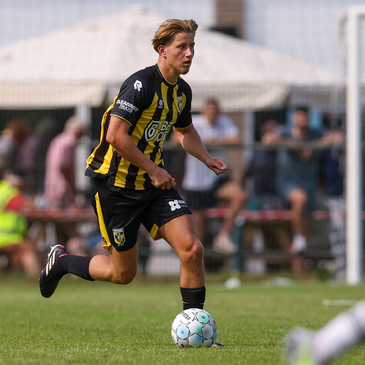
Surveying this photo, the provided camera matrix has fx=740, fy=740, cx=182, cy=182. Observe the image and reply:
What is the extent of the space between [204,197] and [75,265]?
6.96m

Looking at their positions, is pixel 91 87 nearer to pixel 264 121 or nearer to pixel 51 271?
pixel 264 121

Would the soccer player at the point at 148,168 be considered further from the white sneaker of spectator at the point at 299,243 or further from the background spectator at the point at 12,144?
the background spectator at the point at 12,144

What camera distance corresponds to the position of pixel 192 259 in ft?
17.2

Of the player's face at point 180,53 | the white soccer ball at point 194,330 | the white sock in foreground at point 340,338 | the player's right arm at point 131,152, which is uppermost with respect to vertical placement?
the player's face at point 180,53

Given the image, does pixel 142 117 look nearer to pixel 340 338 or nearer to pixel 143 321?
pixel 143 321

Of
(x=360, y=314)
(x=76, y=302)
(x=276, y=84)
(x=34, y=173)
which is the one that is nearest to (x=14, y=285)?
(x=34, y=173)

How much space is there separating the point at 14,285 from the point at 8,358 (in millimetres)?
8409

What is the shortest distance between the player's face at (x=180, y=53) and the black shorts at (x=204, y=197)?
294 inches

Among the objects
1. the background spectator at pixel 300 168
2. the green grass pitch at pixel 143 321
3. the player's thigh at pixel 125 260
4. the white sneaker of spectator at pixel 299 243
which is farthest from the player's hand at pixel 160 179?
the white sneaker of spectator at pixel 299 243

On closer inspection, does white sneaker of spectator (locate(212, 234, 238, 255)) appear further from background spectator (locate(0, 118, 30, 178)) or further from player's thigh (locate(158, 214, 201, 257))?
player's thigh (locate(158, 214, 201, 257))

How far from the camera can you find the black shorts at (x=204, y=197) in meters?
12.8

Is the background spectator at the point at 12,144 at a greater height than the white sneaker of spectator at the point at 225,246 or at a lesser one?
greater

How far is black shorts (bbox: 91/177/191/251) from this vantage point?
17.8 feet

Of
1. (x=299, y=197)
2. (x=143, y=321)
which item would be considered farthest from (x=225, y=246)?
(x=143, y=321)
